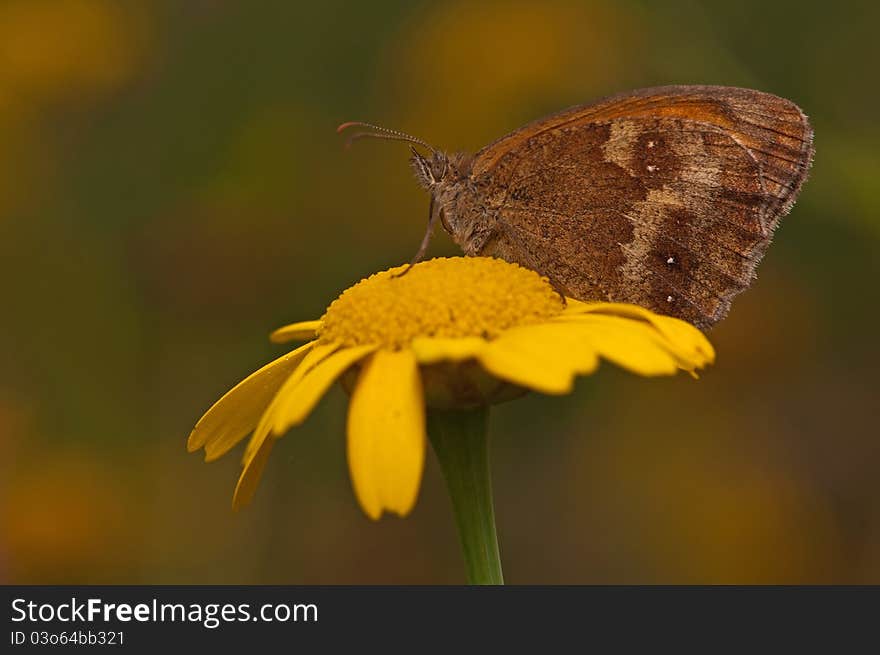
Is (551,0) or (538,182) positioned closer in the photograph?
(538,182)

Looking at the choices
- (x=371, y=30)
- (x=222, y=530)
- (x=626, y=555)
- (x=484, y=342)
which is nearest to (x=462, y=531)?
(x=484, y=342)

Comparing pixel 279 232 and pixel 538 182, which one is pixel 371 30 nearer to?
pixel 279 232

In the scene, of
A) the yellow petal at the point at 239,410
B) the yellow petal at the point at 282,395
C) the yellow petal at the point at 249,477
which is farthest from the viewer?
the yellow petal at the point at 239,410

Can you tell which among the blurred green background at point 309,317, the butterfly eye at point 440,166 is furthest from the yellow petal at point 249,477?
the blurred green background at point 309,317

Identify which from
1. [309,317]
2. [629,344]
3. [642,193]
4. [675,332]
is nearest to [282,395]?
[629,344]

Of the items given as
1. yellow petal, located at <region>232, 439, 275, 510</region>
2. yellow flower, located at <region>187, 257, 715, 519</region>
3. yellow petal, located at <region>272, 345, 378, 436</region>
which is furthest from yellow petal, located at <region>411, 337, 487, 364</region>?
yellow petal, located at <region>232, 439, 275, 510</region>

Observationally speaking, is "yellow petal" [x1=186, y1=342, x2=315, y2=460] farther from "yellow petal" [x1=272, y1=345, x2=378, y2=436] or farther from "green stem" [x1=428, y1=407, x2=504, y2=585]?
"green stem" [x1=428, y1=407, x2=504, y2=585]

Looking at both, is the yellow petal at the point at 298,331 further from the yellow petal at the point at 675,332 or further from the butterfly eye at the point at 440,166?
the butterfly eye at the point at 440,166
